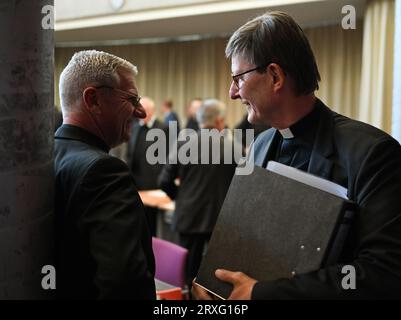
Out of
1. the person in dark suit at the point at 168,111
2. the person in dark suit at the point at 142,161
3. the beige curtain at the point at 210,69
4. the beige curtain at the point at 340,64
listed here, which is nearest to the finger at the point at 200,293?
the person in dark suit at the point at 142,161

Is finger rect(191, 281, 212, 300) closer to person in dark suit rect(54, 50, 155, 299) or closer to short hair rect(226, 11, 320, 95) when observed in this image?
person in dark suit rect(54, 50, 155, 299)

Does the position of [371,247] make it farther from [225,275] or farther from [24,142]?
[24,142]

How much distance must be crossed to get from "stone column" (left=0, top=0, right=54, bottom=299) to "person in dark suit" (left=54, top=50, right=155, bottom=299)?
11 centimetres

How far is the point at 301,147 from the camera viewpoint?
1539 millimetres

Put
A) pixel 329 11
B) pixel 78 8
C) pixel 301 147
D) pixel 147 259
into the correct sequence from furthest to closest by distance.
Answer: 1. pixel 78 8
2. pixel 329 11
3. pixel 301 147
4. pixel 147 259

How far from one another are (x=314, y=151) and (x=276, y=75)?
0.27 metres

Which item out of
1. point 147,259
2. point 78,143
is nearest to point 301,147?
point 147,259

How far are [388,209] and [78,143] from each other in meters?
0.96

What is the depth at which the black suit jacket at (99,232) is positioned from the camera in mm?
1243

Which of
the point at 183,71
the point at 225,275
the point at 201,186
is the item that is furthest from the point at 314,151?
the point at 183,71

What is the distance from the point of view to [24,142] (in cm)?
112
